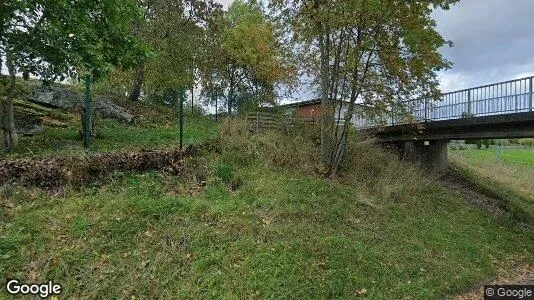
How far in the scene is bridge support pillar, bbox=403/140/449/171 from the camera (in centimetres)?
1650

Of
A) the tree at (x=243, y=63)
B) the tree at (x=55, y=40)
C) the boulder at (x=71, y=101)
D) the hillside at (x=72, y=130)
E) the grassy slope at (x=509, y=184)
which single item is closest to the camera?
the tree at (x=55, y=40)

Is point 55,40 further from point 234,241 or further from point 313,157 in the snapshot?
point 313,157

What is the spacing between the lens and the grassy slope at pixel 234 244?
486 centimetres

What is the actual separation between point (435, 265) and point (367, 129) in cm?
921

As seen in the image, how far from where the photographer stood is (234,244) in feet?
19.4

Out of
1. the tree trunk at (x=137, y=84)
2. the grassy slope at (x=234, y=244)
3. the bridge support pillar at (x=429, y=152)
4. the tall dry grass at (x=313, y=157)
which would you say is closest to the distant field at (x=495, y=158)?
the bridge support pillar at (x=429, y=152)

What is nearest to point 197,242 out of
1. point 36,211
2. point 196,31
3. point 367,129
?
point 36,211

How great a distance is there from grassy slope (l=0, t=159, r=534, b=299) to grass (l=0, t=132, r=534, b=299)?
21 mm

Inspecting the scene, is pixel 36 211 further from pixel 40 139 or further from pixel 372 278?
pixel 372 278

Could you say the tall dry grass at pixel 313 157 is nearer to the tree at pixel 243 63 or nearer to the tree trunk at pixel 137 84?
the tree trunk at pixel 137 84

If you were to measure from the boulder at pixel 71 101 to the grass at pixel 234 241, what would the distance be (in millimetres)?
7412

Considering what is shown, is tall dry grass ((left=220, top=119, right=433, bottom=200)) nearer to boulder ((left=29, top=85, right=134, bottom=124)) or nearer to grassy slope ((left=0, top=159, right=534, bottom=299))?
grassy slope ((left=0, top=159, right=534, bottom=299))

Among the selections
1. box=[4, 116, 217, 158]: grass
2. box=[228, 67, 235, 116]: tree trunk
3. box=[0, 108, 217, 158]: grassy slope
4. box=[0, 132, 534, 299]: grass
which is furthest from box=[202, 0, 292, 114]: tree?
box=[0, 132, 534, 299]: grass

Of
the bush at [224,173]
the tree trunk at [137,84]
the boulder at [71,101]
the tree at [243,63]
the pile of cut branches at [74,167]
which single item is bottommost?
the bush at [224,173]
